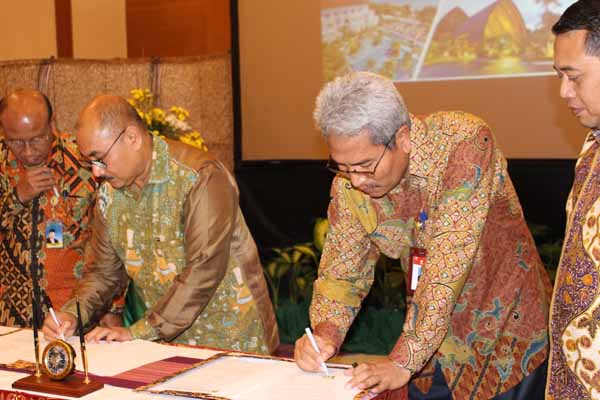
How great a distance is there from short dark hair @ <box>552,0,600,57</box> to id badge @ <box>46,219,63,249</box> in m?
2.24

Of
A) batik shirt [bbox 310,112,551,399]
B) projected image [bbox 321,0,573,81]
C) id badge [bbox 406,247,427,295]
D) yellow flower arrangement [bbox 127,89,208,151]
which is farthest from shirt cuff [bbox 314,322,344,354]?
projected image [bbox 321,0,573,81]

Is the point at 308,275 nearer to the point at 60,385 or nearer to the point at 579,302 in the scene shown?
the point at 60,385

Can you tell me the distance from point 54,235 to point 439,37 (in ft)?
9.22

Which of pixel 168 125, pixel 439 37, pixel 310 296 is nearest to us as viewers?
pixel 168 125

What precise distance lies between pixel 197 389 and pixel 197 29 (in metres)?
5.09

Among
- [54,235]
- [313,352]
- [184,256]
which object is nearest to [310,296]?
[54,235]

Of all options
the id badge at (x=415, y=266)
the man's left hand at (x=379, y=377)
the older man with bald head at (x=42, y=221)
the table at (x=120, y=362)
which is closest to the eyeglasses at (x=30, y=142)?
the older man with bald head at (x=42, y=221)

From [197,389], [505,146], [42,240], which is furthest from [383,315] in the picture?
[197,389]

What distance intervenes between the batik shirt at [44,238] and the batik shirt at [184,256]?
54 centimetres

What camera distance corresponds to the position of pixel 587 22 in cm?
165

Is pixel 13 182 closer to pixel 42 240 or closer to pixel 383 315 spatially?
pixel 42 240

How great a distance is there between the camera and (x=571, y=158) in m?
4.68

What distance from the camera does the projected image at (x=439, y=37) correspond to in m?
4.73

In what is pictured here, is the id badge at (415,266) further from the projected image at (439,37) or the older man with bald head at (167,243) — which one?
the projected image at (439,37)
